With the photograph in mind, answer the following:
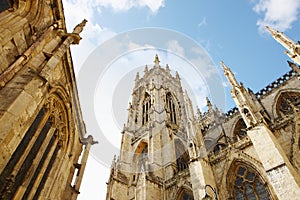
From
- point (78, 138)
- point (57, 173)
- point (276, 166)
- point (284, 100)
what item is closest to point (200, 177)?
point (276, 166)

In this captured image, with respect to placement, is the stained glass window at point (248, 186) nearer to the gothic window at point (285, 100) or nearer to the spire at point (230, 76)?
the spire at point (230, 76)

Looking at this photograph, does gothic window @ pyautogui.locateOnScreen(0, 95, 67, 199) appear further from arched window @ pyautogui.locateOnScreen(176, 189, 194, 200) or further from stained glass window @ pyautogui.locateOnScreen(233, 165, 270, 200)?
arched window @ pyautogui.locateOnScreen(176, 189, 194, 200)

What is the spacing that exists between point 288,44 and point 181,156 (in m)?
12.1

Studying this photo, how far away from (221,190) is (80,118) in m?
7.62

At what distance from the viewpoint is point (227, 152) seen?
37.0 ft

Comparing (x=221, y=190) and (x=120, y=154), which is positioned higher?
(x=120, y=154)

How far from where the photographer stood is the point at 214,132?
60.1ft

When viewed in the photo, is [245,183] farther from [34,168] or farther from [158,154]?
[34,168]

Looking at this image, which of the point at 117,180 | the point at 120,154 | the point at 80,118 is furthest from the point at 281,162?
the point at 120,154

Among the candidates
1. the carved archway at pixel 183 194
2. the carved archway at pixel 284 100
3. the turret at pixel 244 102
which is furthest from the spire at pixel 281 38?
the carved archway at pixel 183 194

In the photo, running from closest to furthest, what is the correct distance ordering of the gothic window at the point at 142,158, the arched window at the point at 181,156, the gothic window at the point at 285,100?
the gothic window at the point at 285,100
the arched window at the point at 181,156
the gothic window at the point at 142,158

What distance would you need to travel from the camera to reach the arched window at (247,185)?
9.30 meters

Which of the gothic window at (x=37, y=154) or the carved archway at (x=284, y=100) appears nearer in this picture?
the gothic window at (x=37, y=154)

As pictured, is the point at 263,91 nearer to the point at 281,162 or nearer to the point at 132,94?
the point at 281,162
